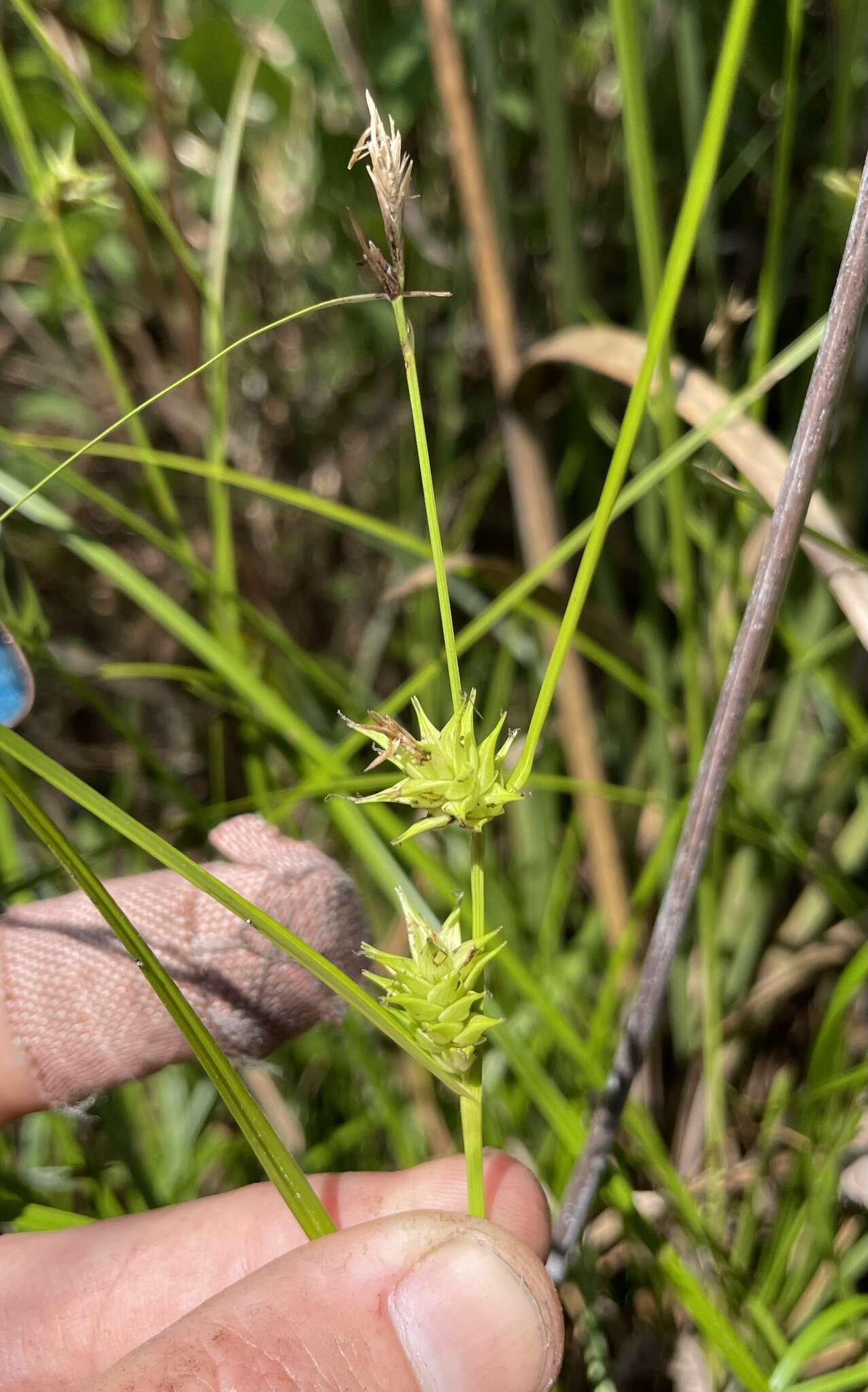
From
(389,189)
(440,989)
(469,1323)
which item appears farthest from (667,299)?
(469,1323)

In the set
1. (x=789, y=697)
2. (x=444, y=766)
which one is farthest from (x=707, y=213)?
(x=444, y=766)

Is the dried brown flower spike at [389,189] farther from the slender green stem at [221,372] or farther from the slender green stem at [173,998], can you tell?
the slender green stem at [221,372]

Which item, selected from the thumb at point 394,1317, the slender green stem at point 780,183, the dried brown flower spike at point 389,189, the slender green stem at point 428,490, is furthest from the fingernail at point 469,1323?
the slender green stem at point 780,183

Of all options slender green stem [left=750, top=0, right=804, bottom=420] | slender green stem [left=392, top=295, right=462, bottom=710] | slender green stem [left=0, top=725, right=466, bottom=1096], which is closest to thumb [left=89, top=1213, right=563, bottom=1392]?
slender green stem [left=0, top=725, right=466, bottom=1096]

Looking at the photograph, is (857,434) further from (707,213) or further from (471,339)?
(471,339)

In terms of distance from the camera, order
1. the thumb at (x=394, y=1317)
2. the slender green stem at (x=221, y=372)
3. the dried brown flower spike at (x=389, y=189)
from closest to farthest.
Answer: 1. the dried brown flower spike at (x=389, y=189)
2. the thumb at (x=394, y=1317)
3. the slender green stem at (x=221, y=372)

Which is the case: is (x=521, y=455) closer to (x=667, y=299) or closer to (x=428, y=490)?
(x=667, y=299)

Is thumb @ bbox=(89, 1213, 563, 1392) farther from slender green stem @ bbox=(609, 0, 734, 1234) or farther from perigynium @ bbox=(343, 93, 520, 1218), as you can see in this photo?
slender green stem @ bbox=(609, 0, 734, 1234)
